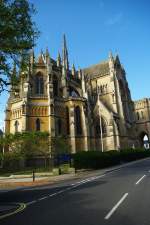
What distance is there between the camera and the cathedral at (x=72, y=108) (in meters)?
43.4

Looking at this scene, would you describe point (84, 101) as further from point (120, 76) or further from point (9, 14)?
point (9, 14)

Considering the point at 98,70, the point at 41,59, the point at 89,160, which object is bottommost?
the point at 89,160

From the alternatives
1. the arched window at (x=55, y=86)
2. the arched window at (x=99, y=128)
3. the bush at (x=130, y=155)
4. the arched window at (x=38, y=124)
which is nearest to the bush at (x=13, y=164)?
the arched window at (x=38, y=124)

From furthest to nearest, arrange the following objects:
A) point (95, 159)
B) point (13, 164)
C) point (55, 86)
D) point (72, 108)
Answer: point (55, 86) → point (72, 108) → point (13, 164) → point (95, 159)

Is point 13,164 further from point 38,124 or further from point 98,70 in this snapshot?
point 98,70

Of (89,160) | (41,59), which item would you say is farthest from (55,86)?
(89,160)

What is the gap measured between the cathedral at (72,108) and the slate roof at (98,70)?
0.55 metres

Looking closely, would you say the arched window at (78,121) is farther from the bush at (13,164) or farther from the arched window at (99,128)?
the bush at (13,164)

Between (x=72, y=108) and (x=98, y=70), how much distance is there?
83.1 feet

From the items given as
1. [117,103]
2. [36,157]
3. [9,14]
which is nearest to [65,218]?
[9,14]

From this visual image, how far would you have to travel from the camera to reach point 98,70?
67875 millimetres

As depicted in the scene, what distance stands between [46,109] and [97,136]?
1487cm

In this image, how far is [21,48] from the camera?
1599cm

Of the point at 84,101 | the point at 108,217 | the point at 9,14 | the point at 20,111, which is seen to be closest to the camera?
the point at 108,217
